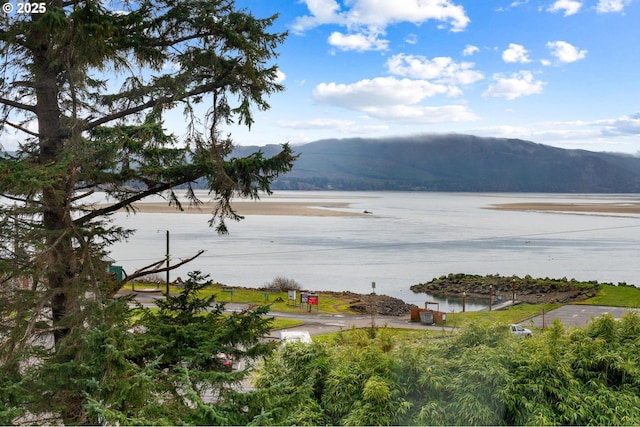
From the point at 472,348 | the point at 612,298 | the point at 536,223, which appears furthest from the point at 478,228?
the point at 472,348

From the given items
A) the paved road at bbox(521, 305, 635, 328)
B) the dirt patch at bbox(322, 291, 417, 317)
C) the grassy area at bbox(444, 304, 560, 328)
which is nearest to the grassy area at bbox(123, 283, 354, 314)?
the dirt patch at bbox(322, 291, 417, 317)

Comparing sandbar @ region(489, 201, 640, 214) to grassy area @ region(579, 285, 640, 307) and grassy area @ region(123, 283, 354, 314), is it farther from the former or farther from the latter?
grassy area @ region(123, 283, 354, 314)

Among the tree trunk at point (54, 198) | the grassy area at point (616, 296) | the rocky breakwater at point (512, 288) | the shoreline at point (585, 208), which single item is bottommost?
the rocky breakwater at point (512, 288)

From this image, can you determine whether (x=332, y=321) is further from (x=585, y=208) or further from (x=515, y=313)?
(x=585, y=208)

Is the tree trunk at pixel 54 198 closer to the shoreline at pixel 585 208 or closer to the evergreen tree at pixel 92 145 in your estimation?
the evergreen tree at pixel 92 145

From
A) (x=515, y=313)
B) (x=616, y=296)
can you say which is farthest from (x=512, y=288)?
(x=515, y=313)

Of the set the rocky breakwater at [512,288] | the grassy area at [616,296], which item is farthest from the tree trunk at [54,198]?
the rocky breakwater at [512,288]
